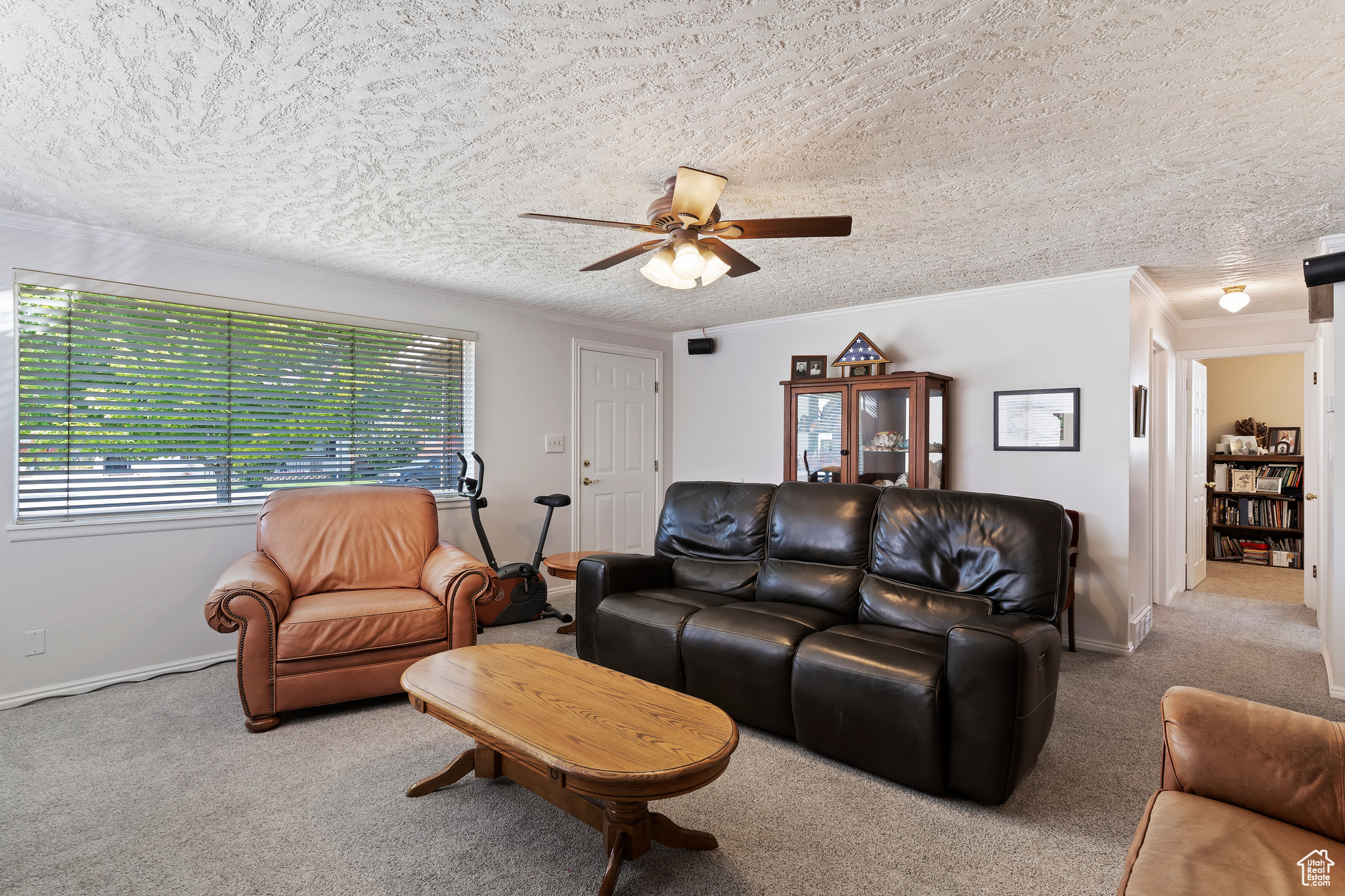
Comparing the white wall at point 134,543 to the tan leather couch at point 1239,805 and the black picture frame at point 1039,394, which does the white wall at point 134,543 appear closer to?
the black picture frame at point 1039,394

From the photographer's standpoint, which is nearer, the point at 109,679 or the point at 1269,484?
the point at 109,679

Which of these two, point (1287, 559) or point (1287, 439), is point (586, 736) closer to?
point (1287, 559)

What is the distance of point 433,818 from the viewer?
2.11 metres

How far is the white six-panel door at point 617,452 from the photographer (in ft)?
17.7

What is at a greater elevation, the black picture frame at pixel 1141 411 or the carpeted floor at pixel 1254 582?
the black picture frame at pixel 1141 411

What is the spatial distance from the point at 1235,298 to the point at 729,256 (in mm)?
3536

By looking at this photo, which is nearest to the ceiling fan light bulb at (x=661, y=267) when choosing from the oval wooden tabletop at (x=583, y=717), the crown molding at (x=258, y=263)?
the oval wooden tabletop at (x=583, y=717)

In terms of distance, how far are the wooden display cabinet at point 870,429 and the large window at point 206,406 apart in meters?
2.46

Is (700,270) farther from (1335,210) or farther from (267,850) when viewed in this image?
(1335,210)

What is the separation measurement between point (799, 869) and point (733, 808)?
0.34 m

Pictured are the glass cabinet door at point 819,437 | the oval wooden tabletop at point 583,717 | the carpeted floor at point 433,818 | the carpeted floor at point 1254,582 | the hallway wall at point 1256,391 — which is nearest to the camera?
the oval wooden tabletop at point 583,717

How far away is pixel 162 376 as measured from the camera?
3.43m

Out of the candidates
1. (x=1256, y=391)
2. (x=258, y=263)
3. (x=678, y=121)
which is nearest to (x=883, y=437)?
(x=678, y=121)
